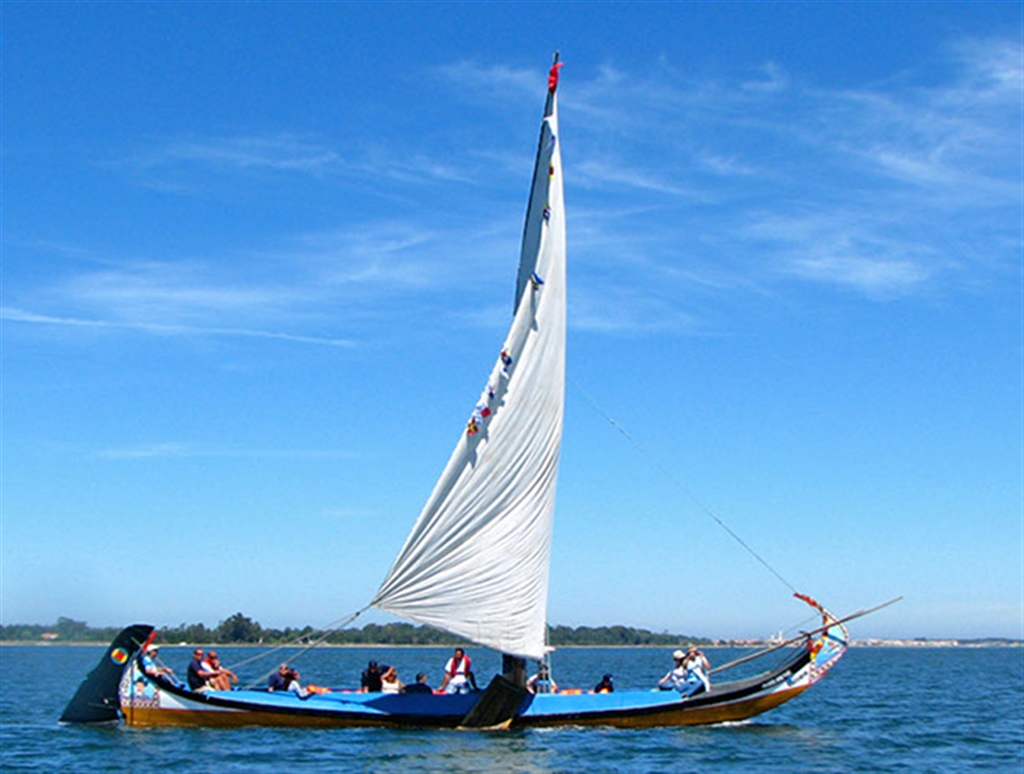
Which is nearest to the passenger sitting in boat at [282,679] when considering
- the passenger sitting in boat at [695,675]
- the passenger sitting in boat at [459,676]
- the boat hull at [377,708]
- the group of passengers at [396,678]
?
the group of passengers at [396,678]

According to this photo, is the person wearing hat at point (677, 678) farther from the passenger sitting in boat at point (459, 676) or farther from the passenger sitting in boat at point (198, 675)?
the passenger sitting in boat at point (198, 675)

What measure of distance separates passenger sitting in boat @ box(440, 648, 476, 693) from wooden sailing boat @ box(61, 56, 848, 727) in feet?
1.95

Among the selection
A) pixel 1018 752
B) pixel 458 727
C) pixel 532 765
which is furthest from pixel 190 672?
pixel 1018 752

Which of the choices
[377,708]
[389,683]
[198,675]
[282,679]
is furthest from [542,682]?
[198,675]

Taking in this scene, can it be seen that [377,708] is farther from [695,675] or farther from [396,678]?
[695,675]

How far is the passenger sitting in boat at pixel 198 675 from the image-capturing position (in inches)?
1032

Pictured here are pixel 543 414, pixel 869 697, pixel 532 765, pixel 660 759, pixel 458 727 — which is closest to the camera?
pixel 532 765

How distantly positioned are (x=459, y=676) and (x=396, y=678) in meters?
1.34

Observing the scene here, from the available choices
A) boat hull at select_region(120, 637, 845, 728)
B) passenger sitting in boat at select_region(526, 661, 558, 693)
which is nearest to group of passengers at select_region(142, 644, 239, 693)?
boat hull at select_region(120, 637, 845, 728)

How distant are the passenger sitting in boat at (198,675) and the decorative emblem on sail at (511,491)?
13.6 ft

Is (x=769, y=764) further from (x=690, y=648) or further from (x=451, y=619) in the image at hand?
(x=451, y=619)

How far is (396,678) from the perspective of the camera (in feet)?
85.8

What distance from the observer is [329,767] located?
21.3 metres

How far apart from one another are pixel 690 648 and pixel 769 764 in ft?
14.4
